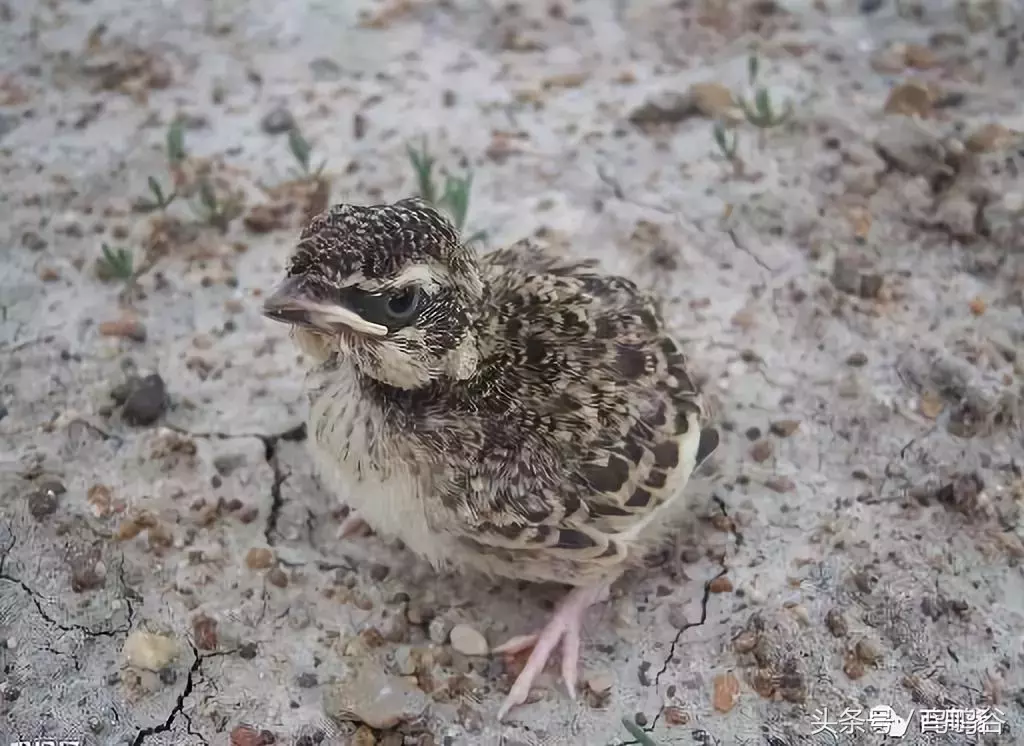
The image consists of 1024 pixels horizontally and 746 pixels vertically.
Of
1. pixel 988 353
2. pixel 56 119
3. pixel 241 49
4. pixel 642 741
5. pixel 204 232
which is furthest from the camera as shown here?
pixel 241 49

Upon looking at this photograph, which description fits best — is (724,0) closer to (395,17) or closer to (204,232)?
(395,17)

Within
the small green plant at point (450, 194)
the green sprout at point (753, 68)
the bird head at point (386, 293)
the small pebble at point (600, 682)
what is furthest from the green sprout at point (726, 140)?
the small pebble at point (600, 682)

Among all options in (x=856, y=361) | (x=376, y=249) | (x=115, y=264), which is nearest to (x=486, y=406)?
(x=376, y=249)

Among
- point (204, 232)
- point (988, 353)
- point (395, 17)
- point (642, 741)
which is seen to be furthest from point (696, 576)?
point (395, 17)

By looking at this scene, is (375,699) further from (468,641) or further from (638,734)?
(638,734)

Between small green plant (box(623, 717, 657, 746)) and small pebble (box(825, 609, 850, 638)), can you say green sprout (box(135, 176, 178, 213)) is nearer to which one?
small green plant (box(623, 717, 657, 746))

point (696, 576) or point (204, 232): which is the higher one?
point (204, 232)
